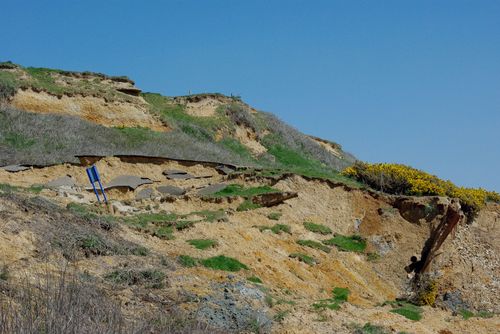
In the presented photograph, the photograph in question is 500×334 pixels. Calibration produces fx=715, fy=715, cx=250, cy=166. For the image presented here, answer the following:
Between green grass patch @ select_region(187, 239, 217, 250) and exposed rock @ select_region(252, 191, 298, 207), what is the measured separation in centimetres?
518

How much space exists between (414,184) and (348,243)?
5.48 m

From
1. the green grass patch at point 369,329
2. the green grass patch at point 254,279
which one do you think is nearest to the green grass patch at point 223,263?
the green grass patch at point 254,279

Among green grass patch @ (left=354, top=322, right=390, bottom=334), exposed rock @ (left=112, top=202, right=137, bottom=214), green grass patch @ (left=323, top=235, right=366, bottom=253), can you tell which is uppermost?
green grass patch @ (left=323, top=235, right=366, bottom=253)

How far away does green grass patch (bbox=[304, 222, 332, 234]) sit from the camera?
67.7 feet

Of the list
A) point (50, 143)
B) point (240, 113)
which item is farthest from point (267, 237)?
point (240, 113)

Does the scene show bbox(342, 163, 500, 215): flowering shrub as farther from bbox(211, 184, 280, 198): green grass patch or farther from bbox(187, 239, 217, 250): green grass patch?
bbox(187, 239, 217, 250): green grass patch

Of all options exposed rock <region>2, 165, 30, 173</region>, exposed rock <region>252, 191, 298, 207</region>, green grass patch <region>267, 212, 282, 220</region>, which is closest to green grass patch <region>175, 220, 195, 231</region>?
Result: green grass patch <region>267, 212, 282, 220</region>

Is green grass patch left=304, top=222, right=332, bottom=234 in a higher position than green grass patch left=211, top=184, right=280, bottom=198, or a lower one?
lower

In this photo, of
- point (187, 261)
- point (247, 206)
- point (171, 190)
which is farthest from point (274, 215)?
point (187, 261)

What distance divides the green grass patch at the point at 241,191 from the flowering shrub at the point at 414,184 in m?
5.01

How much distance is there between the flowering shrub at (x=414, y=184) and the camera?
2438 cm

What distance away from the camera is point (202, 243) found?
16.2 m

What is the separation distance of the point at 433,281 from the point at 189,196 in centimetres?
735

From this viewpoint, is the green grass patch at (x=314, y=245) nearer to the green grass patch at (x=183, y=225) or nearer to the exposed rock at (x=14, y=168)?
the green grass patch at (x=183, y=225)
